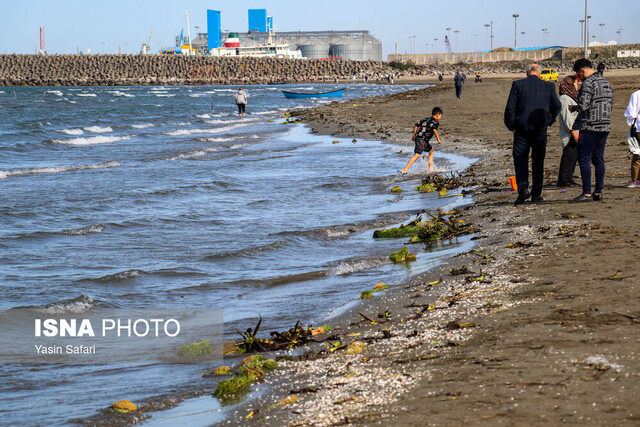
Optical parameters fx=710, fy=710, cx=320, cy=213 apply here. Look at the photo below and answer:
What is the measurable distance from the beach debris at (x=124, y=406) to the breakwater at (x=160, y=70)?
131m

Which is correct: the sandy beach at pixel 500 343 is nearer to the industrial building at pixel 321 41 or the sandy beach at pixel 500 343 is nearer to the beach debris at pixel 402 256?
the beach debris at pixel 402 256

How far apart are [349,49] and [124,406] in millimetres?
190418

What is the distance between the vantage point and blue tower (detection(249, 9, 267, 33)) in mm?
183875

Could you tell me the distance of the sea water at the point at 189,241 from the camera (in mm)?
6121

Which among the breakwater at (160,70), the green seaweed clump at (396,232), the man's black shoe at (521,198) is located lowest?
the green seaweed clump at (396,232)

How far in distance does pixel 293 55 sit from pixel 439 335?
170625mm

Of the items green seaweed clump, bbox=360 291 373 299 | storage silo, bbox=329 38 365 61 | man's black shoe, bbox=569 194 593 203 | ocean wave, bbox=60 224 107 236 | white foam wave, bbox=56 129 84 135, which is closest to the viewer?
green seaweed clump, bbox=360 291 373 299

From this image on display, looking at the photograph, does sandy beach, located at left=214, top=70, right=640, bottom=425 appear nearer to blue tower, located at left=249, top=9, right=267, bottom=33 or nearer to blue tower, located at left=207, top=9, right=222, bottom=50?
blue tower, located at left=207, top=9, right=222, bottom=50

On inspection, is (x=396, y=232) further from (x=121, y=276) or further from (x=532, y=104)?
(x=121, y=276)

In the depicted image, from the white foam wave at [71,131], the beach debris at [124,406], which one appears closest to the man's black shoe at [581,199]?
the beach debris at [124,406]

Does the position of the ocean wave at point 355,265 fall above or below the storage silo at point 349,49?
below

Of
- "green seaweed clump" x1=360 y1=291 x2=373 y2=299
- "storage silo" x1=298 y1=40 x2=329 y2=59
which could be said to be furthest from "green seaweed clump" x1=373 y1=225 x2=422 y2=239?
"storage silo" x1=298 y1=40 x2=329 y2=59

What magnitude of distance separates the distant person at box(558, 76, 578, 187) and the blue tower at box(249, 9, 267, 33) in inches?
7073

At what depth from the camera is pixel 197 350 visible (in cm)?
645
